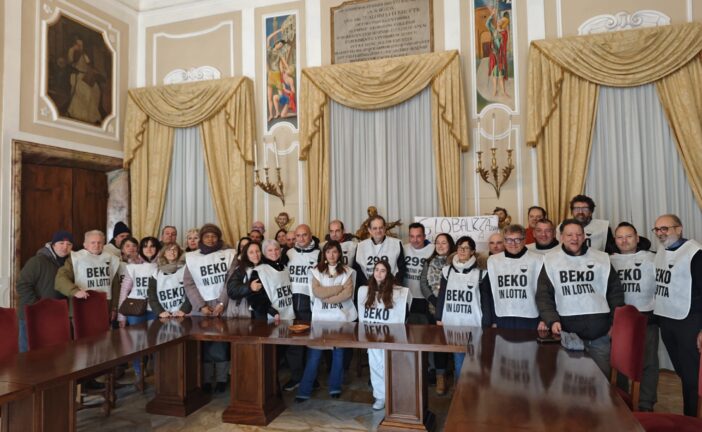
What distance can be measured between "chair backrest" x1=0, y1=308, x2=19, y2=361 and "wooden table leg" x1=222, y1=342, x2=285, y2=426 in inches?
58.8

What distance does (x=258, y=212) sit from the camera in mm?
7242

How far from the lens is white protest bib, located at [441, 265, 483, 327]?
4055mm

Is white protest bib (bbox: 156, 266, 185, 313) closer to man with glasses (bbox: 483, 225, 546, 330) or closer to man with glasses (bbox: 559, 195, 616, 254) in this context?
man with glasses (bbox: 483, 225, 546, 330)

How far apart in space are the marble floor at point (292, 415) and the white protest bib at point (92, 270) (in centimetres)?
108

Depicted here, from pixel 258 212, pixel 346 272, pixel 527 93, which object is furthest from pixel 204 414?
pixel 527 93

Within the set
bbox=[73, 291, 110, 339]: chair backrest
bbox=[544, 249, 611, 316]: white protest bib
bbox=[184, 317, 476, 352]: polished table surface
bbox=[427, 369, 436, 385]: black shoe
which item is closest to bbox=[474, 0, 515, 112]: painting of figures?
bbox=[544, 249, 611, 316]: white protest bib

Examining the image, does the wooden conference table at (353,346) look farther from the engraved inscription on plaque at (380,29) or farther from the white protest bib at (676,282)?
the engraved inscription on plaque at (380,29)

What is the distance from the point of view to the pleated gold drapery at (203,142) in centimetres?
720

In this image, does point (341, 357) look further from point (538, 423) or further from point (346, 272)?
point (538, 423)

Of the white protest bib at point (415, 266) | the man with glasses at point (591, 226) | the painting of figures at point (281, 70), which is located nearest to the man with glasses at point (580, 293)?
the man with glasses at point (591, 226)

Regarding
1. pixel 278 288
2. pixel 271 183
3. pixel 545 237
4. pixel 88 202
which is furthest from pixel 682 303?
pixel 88 202

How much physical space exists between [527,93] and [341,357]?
4.09m

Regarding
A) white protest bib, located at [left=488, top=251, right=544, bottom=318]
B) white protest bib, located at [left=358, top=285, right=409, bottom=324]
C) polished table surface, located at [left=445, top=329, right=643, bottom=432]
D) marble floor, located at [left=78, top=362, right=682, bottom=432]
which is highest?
white protest bib, located at [left=488, top=251, right=544, bottom=318]

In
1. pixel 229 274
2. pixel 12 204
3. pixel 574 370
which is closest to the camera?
pixel 574 370
